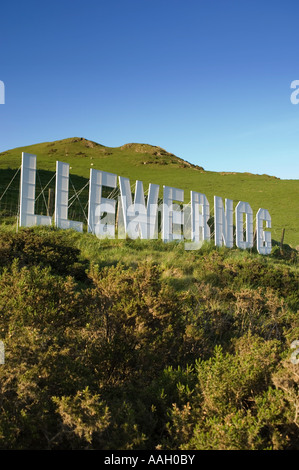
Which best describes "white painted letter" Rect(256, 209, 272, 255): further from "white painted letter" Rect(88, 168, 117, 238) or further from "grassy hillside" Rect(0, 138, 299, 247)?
"white painted letter" Rect(88, 168, 117, 238)

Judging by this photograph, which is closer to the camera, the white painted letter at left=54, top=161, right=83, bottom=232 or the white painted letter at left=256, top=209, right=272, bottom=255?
the white painted letter at left=54, top=161, right=83, bottom=232

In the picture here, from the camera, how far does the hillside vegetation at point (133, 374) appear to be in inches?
121

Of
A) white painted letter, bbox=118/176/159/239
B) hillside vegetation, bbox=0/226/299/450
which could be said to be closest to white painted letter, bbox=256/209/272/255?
white painted letter, bbox=118/176/159/239

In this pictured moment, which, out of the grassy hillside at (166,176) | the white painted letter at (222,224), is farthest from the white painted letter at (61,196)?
the grassy hillside at (166,176)

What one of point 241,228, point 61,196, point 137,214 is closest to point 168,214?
point 137,214

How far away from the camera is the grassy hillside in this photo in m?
36.5

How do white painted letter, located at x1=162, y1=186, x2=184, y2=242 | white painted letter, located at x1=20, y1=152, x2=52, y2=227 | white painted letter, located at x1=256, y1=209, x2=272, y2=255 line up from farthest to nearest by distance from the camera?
white painted letter, located at x1=256, y1=209, x2=272, y2=255 < white painted letter, located at x1=162, y1=186, x2=184, y2=242 < white painted letter, located at x1=20, y1=152, x2=52, y2=227

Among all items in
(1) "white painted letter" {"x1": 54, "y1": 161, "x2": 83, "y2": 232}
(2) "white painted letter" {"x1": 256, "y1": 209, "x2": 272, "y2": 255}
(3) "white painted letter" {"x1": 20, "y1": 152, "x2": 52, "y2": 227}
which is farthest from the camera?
(2) "white painted letter" {"x1": 256, "y1": 209, "x2": 272, "y2": 255}

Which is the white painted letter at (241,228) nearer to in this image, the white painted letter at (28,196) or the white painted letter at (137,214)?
the white painted letter at (137,214)

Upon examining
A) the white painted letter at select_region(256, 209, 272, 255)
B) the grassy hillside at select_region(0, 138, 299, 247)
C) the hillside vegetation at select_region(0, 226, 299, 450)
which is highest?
the grassy hillside at select_region(0, 138, 299, 247)

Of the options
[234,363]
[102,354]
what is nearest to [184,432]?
[234,363]

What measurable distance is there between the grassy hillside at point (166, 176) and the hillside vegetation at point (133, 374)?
68.5ft

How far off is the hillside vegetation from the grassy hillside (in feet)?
68.5

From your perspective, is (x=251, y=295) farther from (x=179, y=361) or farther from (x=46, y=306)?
(x=46, y=306)
